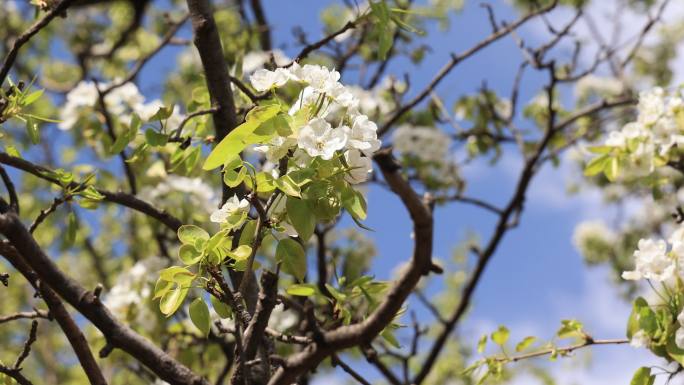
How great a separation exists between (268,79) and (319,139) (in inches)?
9.3

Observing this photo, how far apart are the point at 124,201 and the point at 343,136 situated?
36.8 inches

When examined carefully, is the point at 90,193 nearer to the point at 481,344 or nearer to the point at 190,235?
the point at 190,235

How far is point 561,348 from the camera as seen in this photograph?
1.93m

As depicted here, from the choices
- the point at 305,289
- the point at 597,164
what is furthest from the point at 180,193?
the point at 305,289

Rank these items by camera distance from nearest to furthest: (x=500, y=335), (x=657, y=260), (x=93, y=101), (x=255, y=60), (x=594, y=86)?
(x=657, y=260) → (x=500, y=335) → (x=93, y=101) → (x=255, y=60) → (x=594, y=86)

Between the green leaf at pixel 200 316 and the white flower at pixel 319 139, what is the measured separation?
0.34m

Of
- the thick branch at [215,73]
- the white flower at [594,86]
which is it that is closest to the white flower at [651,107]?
the thick branch at [215,73]

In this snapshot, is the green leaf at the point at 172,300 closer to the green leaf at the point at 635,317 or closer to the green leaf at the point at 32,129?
the green leaf at the point at 32,129

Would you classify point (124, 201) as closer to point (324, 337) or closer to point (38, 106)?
point (324, 337)

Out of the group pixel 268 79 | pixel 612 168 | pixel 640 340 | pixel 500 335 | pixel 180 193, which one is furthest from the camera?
pixel 180 193

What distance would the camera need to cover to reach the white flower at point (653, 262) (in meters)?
1.75

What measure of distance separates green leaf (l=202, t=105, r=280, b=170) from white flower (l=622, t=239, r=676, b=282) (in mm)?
1070

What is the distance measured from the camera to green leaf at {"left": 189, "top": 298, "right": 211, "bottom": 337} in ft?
4.28

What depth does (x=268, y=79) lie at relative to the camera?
4.64 ft
